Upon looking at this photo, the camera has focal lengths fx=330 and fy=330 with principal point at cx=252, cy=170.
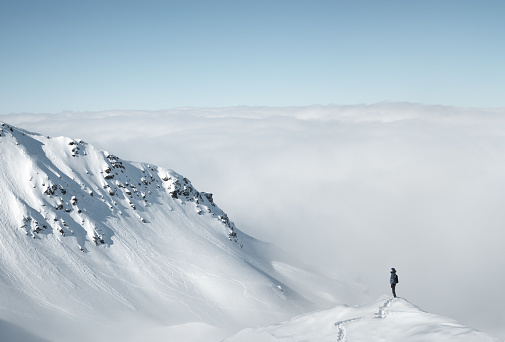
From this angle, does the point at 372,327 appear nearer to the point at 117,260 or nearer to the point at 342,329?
the point at 342,329

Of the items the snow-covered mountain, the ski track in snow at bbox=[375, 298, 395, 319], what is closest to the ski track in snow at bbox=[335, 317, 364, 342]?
the ski track in snow at bbox=[375, 298, 395, 319]

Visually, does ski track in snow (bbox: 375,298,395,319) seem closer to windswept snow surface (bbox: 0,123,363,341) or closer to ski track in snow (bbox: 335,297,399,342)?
ski track in snow (bbox: 335,297,399,342)

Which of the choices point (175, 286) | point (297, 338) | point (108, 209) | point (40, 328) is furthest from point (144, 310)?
point (297, 338)

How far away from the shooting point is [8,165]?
7612cm

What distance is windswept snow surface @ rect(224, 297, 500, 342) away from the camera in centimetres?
1845

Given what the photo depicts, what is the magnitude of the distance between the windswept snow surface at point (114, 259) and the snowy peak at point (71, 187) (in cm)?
27

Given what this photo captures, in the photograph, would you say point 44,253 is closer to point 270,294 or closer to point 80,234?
point 80,234

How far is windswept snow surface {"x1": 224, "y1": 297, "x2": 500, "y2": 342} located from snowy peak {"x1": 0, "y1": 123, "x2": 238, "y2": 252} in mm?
63771

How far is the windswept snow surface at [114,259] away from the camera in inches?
2298

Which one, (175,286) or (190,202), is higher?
(190,202)

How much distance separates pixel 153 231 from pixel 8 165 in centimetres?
3715

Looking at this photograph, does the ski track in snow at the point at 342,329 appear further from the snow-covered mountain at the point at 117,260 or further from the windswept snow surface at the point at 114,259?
the windswept snow surface at the point at 114,259

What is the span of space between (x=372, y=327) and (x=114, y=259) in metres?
68.6

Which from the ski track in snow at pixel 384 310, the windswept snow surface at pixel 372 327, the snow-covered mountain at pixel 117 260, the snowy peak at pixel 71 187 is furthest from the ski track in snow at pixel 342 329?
the snowy peak at pixel 71 187
